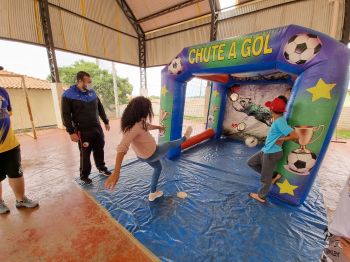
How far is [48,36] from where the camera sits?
23.0ft

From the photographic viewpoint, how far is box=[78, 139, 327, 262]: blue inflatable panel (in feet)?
5.51

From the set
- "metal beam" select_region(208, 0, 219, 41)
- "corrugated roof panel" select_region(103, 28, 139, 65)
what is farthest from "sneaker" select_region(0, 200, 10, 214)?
"metal beam" select_region(208, 0, 219, 41)

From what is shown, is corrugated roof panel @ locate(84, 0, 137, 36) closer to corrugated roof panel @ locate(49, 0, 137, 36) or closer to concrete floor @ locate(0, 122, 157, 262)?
corrugated roof panel @ locate(49, 0, 137, 36)

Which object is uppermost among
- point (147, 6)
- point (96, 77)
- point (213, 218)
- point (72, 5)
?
point (147, 6)

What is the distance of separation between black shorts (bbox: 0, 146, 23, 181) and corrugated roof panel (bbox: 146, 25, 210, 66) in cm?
878

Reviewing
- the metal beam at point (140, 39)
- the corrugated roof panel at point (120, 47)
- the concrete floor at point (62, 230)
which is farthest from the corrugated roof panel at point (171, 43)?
the concrete floor at point (62, 230)

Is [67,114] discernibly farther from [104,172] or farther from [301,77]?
[301,77]

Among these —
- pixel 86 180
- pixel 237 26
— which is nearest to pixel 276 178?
pixel 86 180

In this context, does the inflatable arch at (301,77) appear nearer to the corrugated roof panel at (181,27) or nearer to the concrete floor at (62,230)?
the concrete floor at (62,230)

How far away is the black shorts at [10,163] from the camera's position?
80.6 inches

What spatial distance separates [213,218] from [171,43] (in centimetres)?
983

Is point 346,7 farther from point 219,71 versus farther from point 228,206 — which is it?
point 228,206

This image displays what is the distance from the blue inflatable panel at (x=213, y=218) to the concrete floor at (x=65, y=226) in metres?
0.13

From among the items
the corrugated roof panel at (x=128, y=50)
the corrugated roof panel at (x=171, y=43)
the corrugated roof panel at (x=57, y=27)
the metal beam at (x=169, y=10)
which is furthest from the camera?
the corrugated roof panel at (x=128, y=50)
